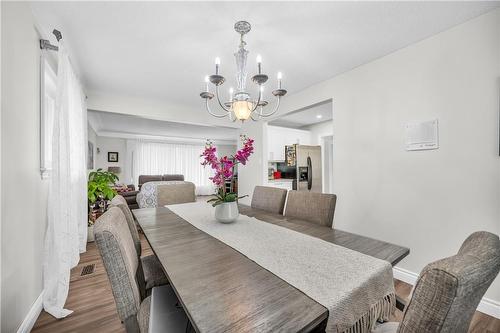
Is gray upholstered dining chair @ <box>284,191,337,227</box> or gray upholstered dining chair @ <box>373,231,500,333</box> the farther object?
gray upholstered dining chair @ <box>284,191,337,227</box>

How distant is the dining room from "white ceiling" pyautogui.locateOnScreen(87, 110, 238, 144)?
7.32 ft

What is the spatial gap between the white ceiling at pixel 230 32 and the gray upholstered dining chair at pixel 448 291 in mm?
1759

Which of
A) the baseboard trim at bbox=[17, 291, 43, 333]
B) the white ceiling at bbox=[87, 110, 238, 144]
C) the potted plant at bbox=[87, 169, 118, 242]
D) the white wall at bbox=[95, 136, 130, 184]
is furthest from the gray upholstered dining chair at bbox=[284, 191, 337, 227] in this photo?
the white wall at bbox=[95, 136, 130, 184]

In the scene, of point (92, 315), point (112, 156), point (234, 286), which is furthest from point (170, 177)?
point (234, 286)

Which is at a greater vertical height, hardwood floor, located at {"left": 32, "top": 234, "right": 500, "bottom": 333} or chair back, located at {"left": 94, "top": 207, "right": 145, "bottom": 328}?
chair back, located at {"left": 94, "top": 207, "right": 145, "bottom": 328}

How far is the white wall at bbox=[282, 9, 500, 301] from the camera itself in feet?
5.63

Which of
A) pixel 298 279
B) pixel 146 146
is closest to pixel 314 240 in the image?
pixel 298 279

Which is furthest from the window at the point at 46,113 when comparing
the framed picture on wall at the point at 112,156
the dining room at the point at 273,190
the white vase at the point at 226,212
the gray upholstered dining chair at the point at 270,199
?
the framed picture on wall at the point at 112,156

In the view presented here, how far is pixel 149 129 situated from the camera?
6.59 m

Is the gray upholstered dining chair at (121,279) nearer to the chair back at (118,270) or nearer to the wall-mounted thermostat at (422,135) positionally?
the chair back at (118,270)

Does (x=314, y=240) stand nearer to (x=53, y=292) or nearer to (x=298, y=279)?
(x=298, y=279)

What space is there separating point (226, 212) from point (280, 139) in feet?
12.7

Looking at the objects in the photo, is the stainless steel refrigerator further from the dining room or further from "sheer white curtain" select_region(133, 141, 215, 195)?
"sheer white curtain" select_region(133, 141, 215, 195)

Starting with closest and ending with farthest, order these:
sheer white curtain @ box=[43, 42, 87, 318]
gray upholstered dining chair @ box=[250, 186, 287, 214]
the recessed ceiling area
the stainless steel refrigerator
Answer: sheer white curtain @ box=[43, 42, 87, 318] < gray upholstered dining chair @ box=[250, 186, 287, 214] < the recessed ceiling area < the stainless steel refrigerator
